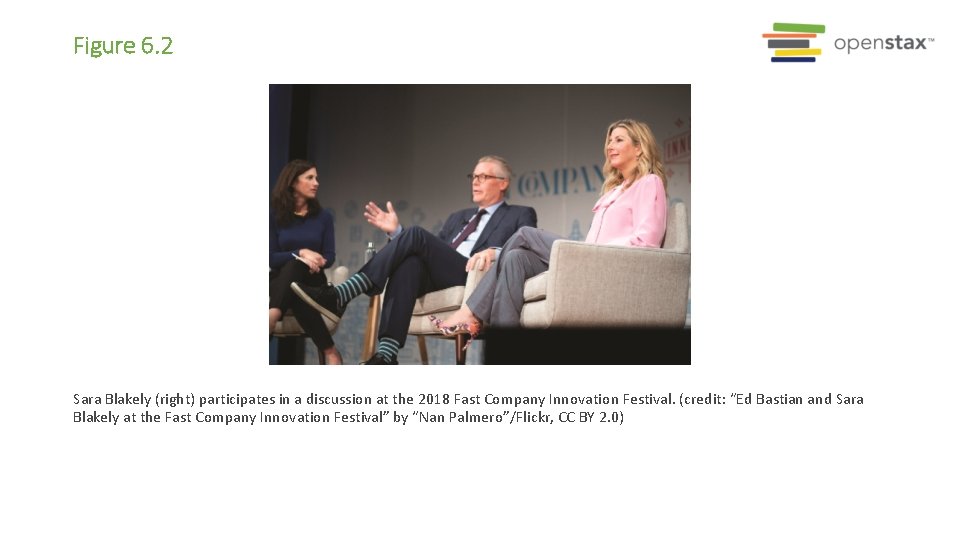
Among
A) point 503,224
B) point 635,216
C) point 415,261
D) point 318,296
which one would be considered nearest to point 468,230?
point 503,224

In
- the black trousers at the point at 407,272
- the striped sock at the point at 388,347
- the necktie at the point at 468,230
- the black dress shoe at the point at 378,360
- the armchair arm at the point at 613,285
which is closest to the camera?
the armchair arm at the point at 613,285

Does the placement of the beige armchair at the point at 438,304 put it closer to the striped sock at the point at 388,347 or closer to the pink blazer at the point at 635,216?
the striped sock at the point at 388,347

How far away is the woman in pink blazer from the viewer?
362cm

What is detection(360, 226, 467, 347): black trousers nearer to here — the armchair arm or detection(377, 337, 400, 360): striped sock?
detection(377, 337, 400, 360): striped sock

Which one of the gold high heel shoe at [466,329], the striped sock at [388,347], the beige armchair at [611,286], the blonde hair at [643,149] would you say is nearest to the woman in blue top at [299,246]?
the striped sock at [388,347]

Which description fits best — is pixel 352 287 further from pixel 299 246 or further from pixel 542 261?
pixel 542 261

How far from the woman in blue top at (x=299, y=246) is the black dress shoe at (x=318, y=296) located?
24mm

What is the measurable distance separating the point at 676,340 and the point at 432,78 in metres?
1.37

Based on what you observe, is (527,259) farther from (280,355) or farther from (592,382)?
(280,355)

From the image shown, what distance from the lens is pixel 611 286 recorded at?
3475mm

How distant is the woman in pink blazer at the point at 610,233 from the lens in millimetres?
3615

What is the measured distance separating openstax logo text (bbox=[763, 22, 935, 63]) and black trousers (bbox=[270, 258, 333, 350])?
2075mm

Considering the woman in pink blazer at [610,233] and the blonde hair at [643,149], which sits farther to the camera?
the blonde hair at [643,149]

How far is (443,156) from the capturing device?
6773mm
